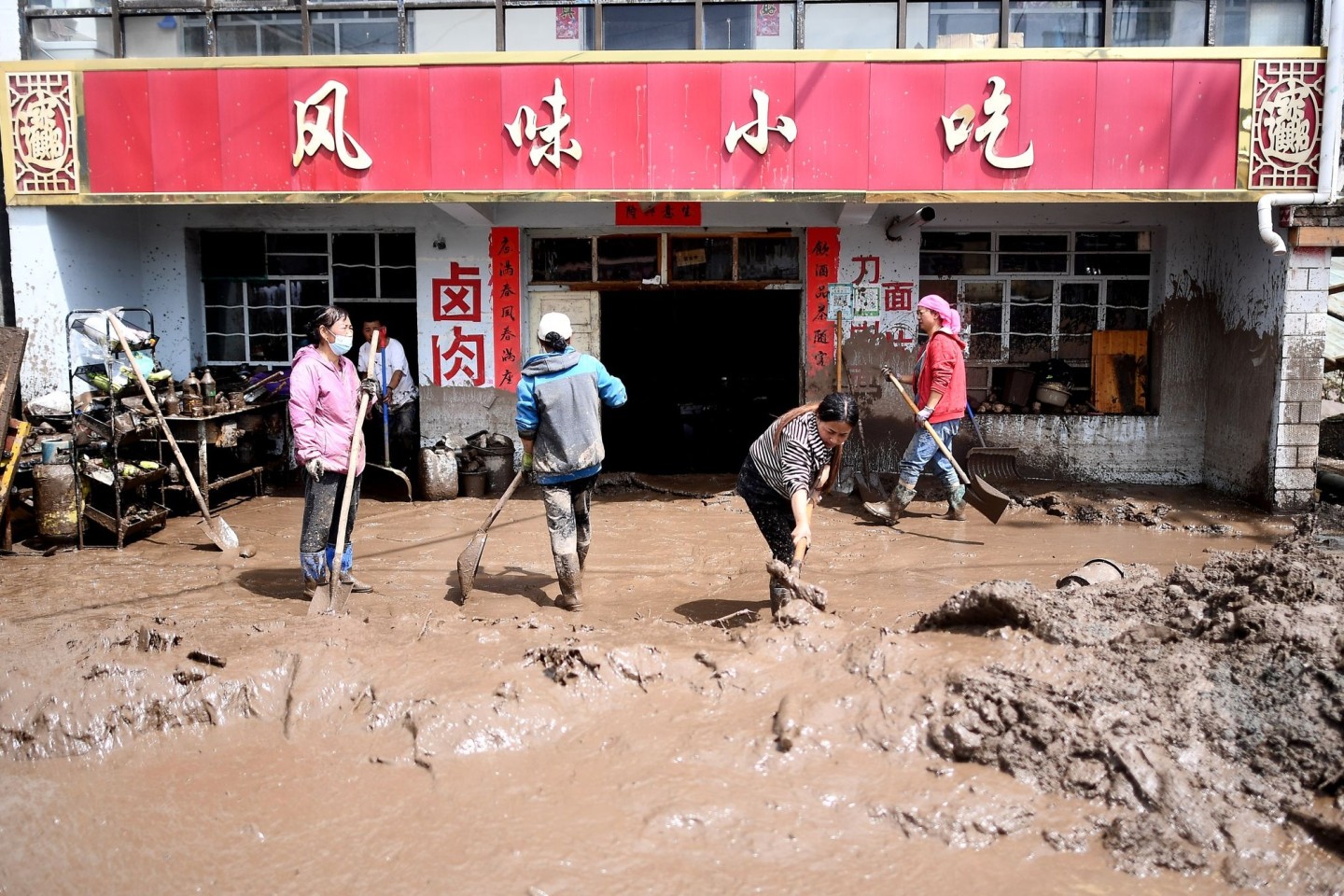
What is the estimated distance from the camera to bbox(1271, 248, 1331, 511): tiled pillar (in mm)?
8648

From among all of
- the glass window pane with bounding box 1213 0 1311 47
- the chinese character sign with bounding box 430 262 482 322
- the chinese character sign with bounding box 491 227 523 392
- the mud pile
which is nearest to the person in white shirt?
the chinese character sign with bounding box 430 262 482 322

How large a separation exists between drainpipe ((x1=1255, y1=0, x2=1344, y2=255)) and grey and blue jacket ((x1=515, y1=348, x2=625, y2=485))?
639 cm

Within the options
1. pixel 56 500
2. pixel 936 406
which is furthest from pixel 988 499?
pixel 56 500

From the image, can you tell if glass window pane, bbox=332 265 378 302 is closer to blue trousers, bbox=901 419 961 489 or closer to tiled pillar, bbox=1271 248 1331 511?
blue trousers, bbox=901 419 961 489

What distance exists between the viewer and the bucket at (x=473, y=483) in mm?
9812

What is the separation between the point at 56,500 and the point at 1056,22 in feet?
31.0

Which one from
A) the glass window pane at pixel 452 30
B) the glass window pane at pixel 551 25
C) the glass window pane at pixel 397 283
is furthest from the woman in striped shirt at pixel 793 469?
the glass window pane at pixel 397 283

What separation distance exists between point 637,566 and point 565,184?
12.3ft

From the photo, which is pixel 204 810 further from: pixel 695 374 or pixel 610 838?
pixel 695 374

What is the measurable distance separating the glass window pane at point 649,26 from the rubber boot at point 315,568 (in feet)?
17.8

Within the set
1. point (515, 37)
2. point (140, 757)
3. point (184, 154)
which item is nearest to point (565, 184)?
point (515, 37)

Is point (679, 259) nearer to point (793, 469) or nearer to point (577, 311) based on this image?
point (577, 311)

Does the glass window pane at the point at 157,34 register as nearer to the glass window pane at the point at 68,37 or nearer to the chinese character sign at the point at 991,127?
the glass window pane at the point at 68,37

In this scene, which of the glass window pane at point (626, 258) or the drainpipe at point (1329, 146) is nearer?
the drainpipe at point (1329, 146)
